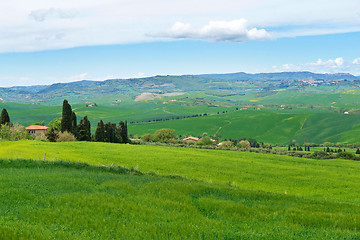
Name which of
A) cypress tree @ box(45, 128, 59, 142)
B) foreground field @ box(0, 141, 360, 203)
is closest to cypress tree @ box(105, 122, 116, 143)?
cypress tree @ box(45, 128, 59, 142)

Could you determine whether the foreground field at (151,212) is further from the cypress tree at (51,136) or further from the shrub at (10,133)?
the shrub at (10,133)

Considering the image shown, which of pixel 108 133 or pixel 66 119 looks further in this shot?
pixel 108 133

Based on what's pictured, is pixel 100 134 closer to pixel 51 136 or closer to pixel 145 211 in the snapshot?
pixel 51 136

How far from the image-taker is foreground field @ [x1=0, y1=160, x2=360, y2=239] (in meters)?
13.5

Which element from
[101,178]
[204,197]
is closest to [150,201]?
[204,197]

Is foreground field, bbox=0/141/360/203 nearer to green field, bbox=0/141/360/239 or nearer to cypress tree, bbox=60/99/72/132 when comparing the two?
green field, bbox=0/141/360/239

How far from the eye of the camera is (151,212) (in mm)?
16578

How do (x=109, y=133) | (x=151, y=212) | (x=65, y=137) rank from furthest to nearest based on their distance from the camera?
1. (x=109, y=133)
2. (x=65, y=137)
3. (x=151, y=212)

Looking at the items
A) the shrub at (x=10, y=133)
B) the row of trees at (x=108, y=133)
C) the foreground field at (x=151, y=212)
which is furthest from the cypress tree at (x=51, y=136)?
the foreground field at (x=151, y=212)

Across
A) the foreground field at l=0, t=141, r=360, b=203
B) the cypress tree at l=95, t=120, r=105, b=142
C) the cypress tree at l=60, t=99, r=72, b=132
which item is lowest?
the foreground field at l=0, t=141, r=360, b=203

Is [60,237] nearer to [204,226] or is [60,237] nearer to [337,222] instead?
[204,226]

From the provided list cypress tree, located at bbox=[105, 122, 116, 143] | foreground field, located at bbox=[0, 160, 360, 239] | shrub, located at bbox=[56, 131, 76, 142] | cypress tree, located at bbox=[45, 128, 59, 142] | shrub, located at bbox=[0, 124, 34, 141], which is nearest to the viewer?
foreground field, located at bbox=[0, 160, 360, 239]

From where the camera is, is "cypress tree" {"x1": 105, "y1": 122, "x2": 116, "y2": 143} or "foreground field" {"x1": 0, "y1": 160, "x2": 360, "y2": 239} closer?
"foreground field" {"x1": 0, "y1": 160, "x2": 360, "y2": 239}

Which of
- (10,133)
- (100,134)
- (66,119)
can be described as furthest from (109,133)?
(10,133)
